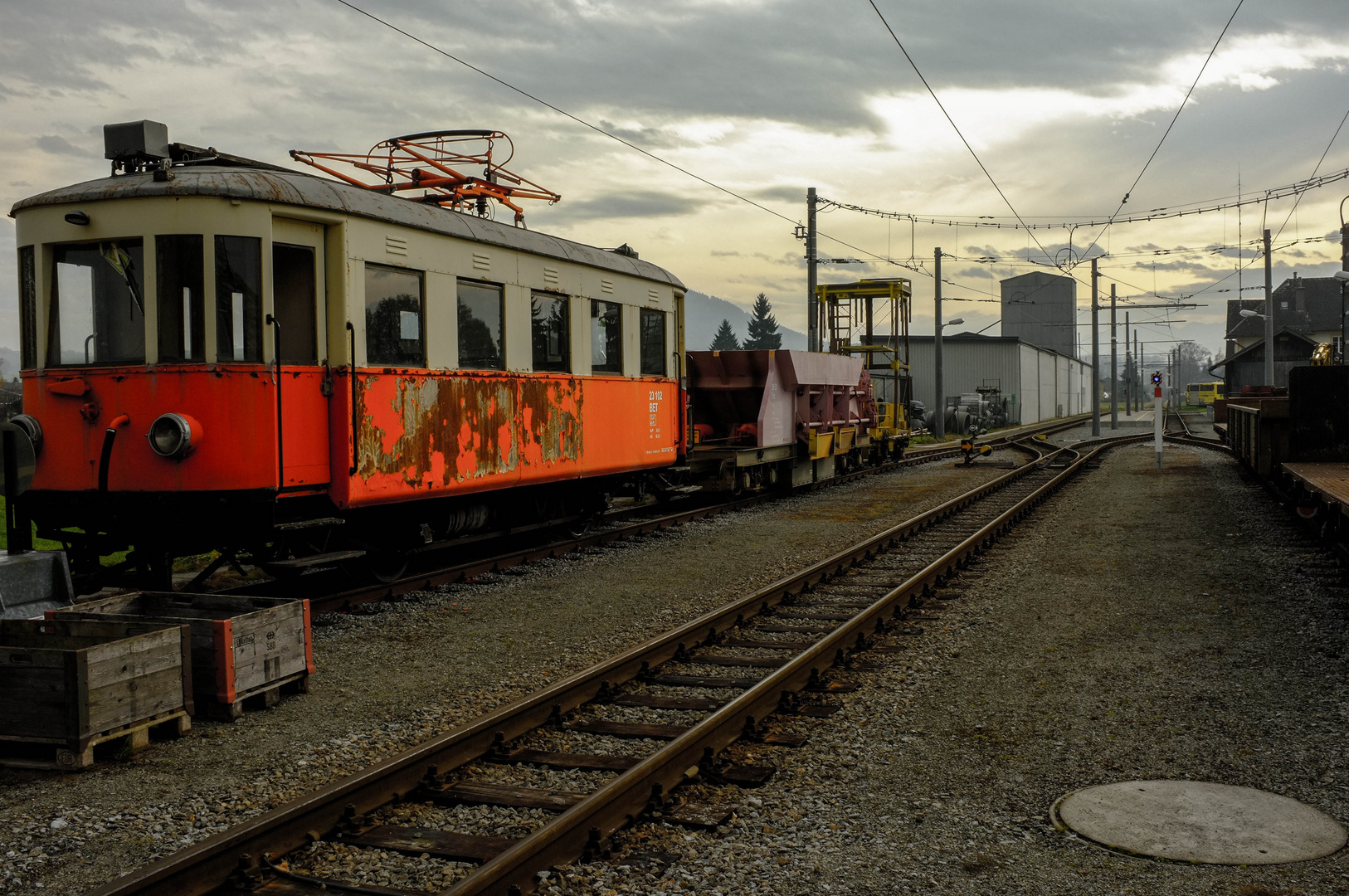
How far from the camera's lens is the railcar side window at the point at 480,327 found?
33.0 ft

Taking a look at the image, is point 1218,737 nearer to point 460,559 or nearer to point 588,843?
point 588,843

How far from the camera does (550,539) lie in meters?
13.0

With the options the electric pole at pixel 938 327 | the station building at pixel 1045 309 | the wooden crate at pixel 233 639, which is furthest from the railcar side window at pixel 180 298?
the station building at pixel 1045 309

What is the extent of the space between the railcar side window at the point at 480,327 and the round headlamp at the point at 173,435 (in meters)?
2.80

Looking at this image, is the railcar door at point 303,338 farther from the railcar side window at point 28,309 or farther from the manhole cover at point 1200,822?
the manhole cover at point 1200,822

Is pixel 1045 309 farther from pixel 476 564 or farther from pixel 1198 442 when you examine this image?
pixel 476 564

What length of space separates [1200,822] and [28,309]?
8.71 meters

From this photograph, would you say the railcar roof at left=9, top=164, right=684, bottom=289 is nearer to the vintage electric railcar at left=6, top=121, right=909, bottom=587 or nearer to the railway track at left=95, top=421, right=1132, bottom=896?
the vintage electric railcar at left=6, top=121, right=909, bottom=587

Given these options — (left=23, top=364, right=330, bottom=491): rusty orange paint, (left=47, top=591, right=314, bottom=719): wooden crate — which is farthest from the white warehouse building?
(left=47, top=591, right=314, bottom=719): wooden crate

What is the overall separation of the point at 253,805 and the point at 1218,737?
487 centimetres

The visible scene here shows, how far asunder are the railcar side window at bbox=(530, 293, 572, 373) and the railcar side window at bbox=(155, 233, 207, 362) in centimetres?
380

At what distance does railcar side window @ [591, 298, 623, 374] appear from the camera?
12.4m

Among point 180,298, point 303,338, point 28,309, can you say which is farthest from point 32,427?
point 303,338

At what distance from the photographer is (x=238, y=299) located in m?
8.02
